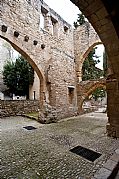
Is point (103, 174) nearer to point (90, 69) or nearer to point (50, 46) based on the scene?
point (50, 46)

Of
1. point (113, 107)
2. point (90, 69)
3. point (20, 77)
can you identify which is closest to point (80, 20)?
point (90, 69)

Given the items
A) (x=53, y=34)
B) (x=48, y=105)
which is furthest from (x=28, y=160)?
(x=53, y=34)

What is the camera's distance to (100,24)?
2.25 meters

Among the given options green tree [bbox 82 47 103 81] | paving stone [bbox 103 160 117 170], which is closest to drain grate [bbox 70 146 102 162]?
paving stone [bbox 103 160 117 170]

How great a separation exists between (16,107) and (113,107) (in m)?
7.87

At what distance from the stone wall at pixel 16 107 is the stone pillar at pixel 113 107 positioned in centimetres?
730

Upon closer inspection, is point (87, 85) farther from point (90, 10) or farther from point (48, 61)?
point (90, 10)

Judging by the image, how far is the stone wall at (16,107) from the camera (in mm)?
10281

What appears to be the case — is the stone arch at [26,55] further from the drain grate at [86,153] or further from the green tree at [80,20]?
the green tree at [80,20]

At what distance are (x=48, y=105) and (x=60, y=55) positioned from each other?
3.11 m

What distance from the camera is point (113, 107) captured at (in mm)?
4543

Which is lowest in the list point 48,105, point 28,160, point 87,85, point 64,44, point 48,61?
point 28,160

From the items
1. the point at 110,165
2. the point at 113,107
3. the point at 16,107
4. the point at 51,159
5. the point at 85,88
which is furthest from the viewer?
the point at 16,107

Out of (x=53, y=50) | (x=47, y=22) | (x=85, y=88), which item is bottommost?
(x=85, y=88)
